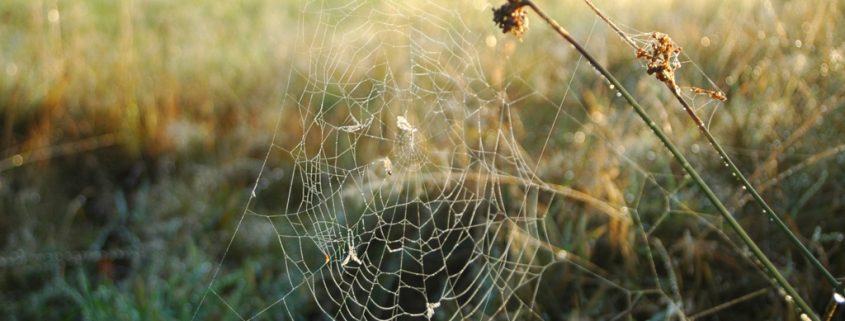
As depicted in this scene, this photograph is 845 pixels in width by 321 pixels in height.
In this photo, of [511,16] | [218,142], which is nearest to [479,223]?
[218,142]

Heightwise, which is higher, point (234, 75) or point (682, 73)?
point (682, 73)

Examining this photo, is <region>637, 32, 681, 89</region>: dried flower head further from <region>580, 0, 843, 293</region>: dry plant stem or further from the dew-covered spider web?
the dew-covered spider web

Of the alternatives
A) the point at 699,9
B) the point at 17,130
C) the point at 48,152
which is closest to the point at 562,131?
the point at 699,9

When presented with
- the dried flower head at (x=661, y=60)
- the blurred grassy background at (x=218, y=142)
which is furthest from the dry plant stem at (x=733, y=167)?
the blurred grassy background at (x=218, y=142)

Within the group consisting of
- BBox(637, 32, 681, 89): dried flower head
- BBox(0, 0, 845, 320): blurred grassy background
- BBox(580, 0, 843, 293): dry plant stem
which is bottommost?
BBox(0, 0, 845, 320): blurred grassy background

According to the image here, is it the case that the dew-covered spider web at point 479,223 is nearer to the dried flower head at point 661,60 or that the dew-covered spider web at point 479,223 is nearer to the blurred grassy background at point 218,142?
the blurred grassy background at point 218,142

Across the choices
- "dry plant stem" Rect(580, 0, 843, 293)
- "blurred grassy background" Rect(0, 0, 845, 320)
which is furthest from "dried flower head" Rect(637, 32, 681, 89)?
"blurred grassy background" Rect(0, 0, 845, 320)

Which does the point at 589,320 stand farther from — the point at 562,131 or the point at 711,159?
the point at 562,131

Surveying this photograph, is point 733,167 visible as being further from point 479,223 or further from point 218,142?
point 218,142
